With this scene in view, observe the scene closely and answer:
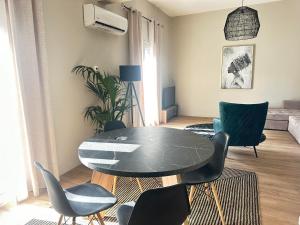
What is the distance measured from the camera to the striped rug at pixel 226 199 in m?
2.07

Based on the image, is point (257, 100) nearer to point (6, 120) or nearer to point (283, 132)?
point (283, 132)

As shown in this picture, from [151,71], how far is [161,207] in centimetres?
459

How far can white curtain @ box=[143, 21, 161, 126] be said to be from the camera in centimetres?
526

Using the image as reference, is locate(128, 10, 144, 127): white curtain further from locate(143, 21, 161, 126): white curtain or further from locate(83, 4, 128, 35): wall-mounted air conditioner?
locate(83, 4, 128, 35): wall-mounted air conditioner

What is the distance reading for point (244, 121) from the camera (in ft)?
11.1

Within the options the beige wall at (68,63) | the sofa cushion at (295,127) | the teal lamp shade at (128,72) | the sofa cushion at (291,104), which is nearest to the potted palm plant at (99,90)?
the beige wall at (68,63)

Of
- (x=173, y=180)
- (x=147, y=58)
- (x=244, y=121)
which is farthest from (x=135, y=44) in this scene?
(x=173, y=180)

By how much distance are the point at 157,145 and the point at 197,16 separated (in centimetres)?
557

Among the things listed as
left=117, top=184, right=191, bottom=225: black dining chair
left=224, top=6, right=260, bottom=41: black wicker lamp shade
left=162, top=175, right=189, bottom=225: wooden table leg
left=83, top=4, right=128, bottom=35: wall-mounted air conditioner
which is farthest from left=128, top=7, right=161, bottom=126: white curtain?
left=117, top=184, right=191, bottom=225: black dining chair

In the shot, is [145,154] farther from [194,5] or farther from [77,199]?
[194,5]

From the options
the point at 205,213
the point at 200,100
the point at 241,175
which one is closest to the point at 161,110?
the point at 200,100

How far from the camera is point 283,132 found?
4.94m

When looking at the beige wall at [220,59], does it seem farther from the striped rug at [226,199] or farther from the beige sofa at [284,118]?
the striped rug at [226,199]

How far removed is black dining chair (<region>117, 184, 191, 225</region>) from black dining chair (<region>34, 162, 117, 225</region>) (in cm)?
33
